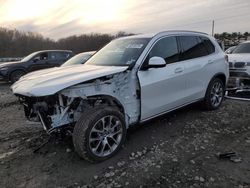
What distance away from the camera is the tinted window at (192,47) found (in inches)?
212

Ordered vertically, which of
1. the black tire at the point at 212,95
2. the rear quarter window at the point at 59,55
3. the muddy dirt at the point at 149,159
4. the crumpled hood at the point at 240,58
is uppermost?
the rear quarter window at the point at 59,55

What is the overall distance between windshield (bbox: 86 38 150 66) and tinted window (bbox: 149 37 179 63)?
0.68 feet

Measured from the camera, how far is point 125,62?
15.0ft

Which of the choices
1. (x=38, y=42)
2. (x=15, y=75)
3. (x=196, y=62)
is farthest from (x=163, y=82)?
(x=38, y=42)

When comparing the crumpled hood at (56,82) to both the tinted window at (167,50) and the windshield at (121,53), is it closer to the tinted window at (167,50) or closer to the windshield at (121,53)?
the windshield at (121,53)

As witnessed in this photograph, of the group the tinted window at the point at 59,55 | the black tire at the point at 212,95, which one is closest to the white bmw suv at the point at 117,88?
the black tire at the point at 212,95

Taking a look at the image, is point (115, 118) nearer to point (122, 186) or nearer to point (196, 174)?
point (122, 186)

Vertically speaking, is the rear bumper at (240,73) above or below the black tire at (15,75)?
above

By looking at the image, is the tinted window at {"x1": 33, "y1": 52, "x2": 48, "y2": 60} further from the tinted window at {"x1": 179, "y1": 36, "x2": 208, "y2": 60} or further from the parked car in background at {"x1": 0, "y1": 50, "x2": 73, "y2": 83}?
the tinted window at {"x1": 179, "y1": 36, "x2": 208, "y2": 60}

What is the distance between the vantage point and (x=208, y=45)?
20.1 feet

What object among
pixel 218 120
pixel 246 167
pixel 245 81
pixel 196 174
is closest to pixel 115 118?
pixel 196 174

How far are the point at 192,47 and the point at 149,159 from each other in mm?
2692

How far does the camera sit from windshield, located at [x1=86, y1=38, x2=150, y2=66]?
4621 millimetres

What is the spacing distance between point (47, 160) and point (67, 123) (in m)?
0.72
